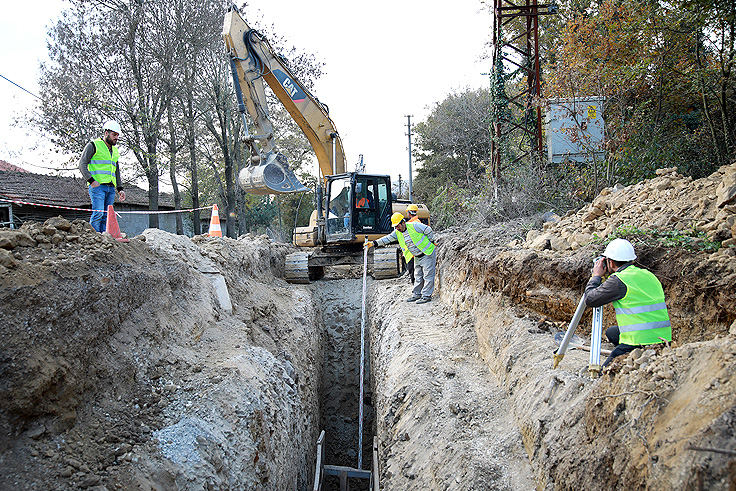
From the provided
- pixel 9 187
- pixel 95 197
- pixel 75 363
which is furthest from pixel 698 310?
pixel 9 187

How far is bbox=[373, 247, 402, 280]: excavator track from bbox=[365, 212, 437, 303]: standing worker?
1.76 metres

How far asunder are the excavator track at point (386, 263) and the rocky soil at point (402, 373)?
3.52 m

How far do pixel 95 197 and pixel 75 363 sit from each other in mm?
3183

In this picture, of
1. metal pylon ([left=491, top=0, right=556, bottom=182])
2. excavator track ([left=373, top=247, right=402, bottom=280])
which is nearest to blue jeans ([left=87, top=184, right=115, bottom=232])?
excavator track ([left=373, top=247, right=402, bottom=280])

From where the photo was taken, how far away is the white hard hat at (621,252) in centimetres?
362

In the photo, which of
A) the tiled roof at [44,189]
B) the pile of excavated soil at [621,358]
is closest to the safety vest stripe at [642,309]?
the pile of excavated soil at [621,358]

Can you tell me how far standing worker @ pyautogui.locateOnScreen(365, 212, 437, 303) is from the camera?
8.68 m

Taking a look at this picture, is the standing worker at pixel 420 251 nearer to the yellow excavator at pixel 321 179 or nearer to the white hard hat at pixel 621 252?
the yellow excavator at pixel 321 179

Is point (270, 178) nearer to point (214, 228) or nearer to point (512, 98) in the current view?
point (214, 228)

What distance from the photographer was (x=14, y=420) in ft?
8.83

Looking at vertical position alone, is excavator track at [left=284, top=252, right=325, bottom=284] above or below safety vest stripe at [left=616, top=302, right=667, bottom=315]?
below

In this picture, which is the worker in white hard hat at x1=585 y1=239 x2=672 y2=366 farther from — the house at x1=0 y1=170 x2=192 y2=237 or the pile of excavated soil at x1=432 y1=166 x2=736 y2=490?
the house at x1=0 y1=170 x2=192 y2=237

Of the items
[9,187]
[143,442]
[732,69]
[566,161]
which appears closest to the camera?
[143,442]

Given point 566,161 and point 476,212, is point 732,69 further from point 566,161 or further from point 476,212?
point 476,212
